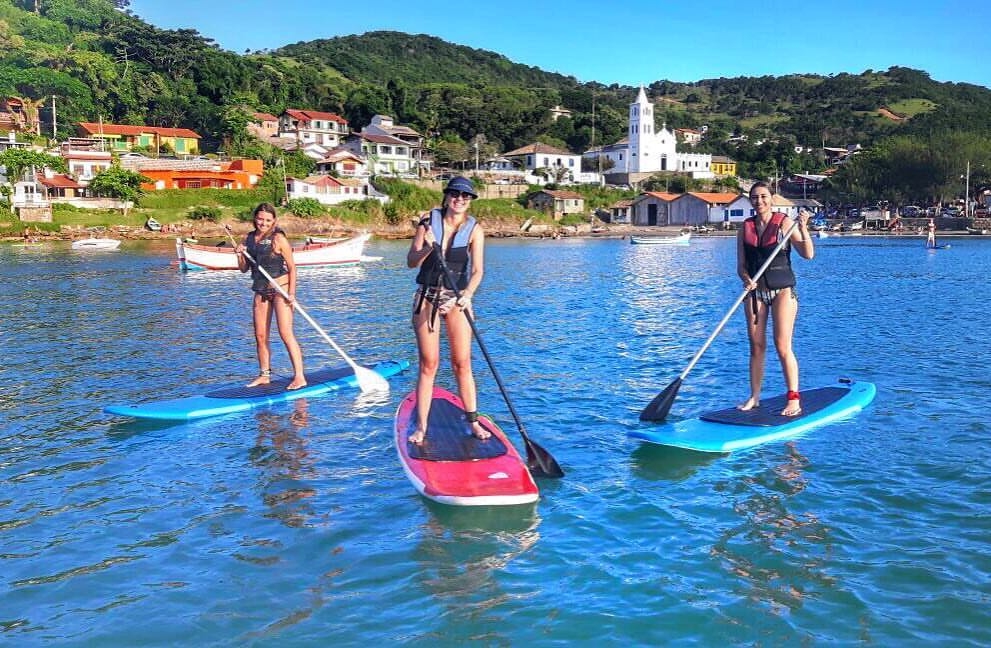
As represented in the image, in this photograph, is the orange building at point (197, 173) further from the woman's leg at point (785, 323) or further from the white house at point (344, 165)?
the woman's leg at point (785, 323)

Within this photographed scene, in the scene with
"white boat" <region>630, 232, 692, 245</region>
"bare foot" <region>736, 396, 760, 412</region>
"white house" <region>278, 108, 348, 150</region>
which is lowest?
"bare foot" <region>736, 396, 760, 412</region>

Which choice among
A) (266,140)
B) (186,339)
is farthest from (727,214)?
(186,339)

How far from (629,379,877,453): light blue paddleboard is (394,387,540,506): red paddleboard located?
6.48ft

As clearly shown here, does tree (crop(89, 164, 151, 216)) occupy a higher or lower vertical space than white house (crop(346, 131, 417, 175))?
lower

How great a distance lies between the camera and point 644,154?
127375mm

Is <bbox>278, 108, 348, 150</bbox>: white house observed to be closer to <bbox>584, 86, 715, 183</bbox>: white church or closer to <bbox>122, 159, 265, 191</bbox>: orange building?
<bbox>122, 159, 265, 191</bbox>: orange building

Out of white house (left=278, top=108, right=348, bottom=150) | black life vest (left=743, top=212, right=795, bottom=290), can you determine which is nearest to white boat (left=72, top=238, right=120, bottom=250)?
white house (left=278, top=108, right=348, bottom=150)

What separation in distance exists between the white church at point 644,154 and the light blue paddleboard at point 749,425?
11890cm

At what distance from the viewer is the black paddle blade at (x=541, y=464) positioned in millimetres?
8055

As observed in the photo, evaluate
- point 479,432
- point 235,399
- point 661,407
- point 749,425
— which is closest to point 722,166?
point 661,407

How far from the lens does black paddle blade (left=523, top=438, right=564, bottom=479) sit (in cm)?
805

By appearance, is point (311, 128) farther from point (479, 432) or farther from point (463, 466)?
point (463, 466)

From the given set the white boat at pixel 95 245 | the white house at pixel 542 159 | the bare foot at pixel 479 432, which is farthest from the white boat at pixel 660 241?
the bare foot at pixel 479 432

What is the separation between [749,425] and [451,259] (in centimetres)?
423
